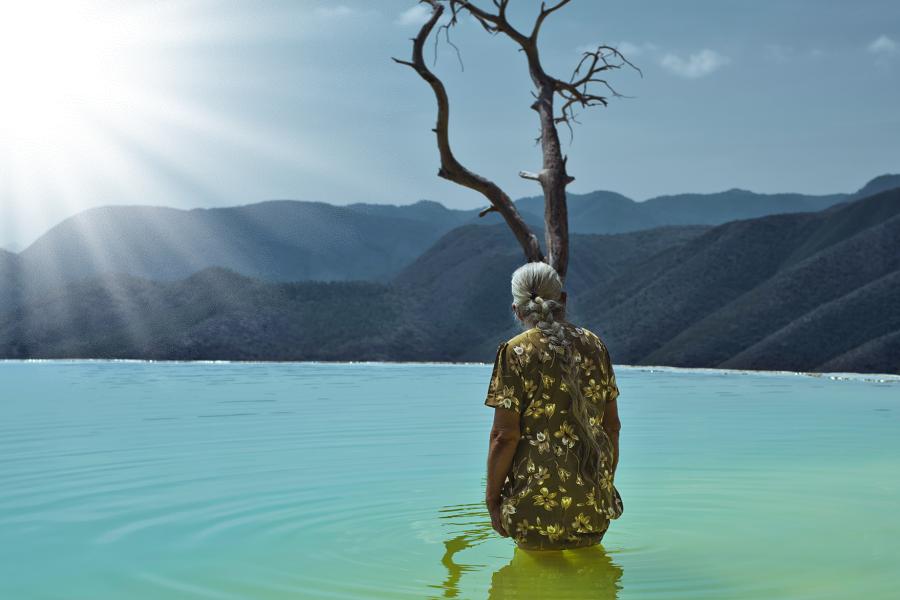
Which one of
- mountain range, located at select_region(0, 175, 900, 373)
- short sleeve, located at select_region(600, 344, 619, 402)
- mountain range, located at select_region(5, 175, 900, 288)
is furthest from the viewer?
mountain range, located at select_region(5, 175, 900, 288)

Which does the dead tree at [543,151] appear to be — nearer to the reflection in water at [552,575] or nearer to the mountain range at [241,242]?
the reflection in water at [552,575]

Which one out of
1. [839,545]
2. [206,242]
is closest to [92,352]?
[839,545]

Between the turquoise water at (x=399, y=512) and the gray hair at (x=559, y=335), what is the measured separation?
1.94ft

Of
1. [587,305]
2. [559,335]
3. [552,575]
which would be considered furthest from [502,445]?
[587,305]

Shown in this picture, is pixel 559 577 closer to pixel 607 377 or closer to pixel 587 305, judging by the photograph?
pixel 607 377

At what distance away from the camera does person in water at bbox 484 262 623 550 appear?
455cm

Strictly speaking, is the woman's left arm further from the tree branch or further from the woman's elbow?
the tree branch

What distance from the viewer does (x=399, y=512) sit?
747 cm

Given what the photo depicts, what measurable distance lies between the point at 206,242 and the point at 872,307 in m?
130

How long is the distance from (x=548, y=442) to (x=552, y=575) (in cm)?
71

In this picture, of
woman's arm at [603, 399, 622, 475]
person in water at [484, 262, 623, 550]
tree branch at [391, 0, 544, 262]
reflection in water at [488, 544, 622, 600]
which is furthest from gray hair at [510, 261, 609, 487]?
tree branch at [391, 0, 544, 262]

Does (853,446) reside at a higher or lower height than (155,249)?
lower

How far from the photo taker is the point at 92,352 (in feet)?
244

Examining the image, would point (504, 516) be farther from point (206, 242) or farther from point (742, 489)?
point (206, 242)
